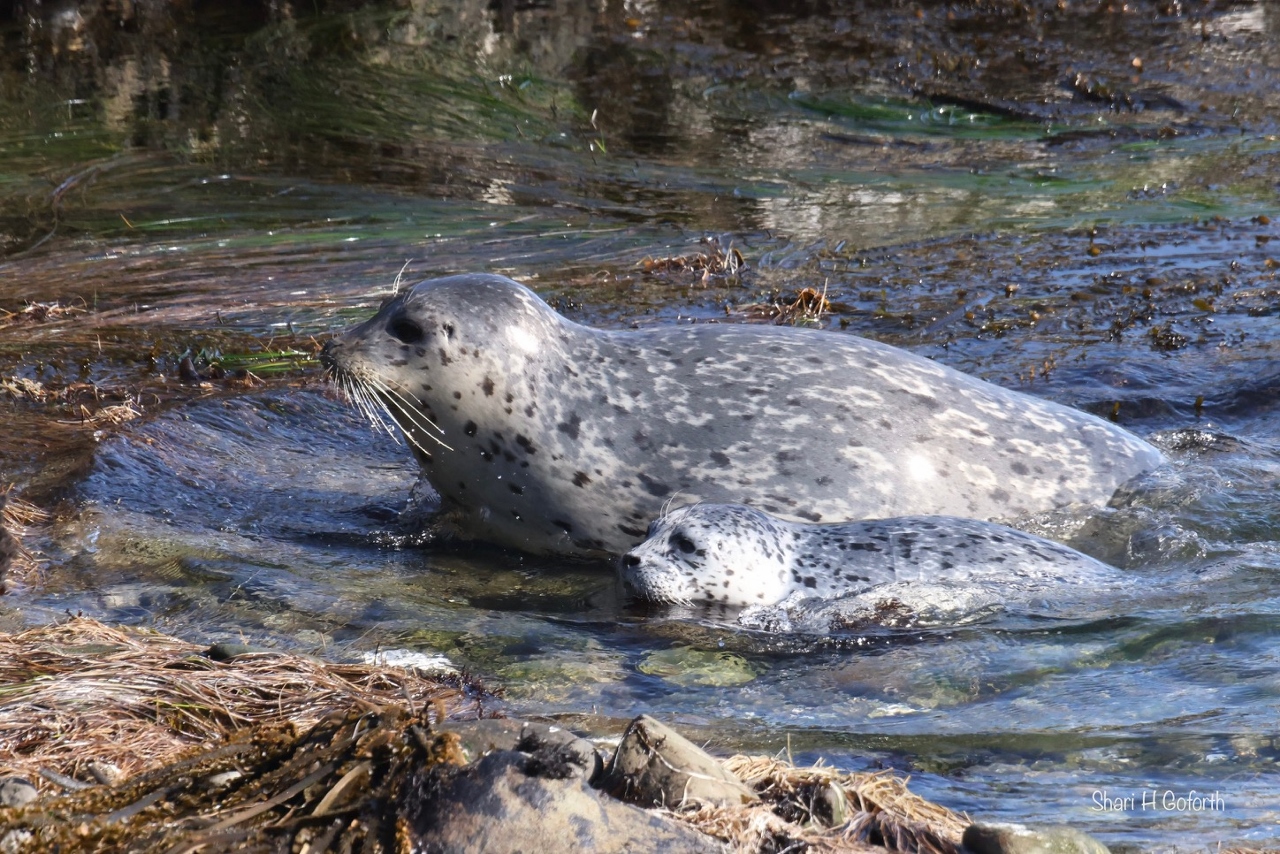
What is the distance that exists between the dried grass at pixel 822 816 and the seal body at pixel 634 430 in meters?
2.38

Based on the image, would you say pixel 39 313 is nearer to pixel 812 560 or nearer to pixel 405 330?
pixel 405 330

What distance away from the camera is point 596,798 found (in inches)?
130

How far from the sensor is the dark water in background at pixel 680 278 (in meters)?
4.70

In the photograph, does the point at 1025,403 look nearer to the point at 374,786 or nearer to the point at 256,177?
the point at 374,786

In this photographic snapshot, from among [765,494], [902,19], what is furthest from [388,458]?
[902,19]

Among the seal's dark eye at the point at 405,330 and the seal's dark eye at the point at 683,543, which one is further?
the seal's dark eye at the point at 405,330

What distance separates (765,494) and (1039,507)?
1.20 metres

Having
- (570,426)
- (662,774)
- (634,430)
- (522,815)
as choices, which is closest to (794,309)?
(634,430)

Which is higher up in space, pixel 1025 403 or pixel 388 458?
pixel 1025 403

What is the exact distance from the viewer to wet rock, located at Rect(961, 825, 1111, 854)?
3.31 m

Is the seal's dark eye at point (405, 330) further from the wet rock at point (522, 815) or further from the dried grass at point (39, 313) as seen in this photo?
the dried grass at point (39, 313)

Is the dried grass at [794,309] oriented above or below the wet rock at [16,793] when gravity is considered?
above

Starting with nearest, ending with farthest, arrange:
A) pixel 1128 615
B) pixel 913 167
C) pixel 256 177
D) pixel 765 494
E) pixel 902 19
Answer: pixel 1128 615, pixel 765 494, pixel 256 177, pixel 913 167, pixel 902 19

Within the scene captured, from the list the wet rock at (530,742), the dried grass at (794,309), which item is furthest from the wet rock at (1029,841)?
the dried grass at (794,309)
